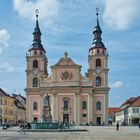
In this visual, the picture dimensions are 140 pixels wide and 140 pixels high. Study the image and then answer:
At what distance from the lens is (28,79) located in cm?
10581

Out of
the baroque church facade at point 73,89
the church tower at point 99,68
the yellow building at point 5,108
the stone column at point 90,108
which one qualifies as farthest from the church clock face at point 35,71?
the stone column at point 90,108

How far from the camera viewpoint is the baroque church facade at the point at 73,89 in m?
101

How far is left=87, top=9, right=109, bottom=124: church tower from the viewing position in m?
102

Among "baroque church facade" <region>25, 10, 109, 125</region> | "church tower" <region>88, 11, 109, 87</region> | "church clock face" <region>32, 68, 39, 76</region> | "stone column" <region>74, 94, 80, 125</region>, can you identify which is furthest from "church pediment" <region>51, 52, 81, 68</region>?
"stone column" <region>74, 94, 80, 125</region>

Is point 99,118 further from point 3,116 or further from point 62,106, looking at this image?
point 3,116

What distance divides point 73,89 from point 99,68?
8.50 meters

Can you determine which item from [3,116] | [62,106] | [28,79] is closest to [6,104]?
[3,116]

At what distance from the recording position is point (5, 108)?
11488 centimetres

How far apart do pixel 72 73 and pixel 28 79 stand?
11.3 metres

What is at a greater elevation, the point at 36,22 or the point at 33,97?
the point at 36,22

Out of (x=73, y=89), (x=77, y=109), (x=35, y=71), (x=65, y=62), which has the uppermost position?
(x=65, y=62)

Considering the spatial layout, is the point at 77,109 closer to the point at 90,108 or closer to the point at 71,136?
the point at 90,108

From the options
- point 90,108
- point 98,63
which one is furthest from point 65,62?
point 90,108

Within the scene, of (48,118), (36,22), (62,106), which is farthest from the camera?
(36,22)
